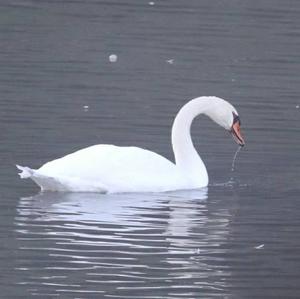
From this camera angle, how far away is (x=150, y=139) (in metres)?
15.5

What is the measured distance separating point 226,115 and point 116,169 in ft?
4.34

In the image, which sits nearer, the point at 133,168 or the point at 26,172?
the point at 26,172

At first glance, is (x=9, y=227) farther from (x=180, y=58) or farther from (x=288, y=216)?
(x=180, y=58)

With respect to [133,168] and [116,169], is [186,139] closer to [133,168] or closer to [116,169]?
[133,168]

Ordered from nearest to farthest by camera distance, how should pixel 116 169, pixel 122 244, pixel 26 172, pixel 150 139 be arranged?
pixel 122 244
pixel 26 172
pixel 116 169
pixel 150 139

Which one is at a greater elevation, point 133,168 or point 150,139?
point 150,139

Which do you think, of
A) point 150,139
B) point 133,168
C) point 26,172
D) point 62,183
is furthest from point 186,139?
point 26,172

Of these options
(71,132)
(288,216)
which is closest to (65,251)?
(288,216)

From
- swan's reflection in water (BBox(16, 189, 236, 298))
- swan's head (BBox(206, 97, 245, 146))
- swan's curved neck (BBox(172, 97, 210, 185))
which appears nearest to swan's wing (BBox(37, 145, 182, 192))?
swan's reflection in water (BBox(16, 189, 236, 298))

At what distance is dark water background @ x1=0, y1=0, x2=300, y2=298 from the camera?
34.3ft

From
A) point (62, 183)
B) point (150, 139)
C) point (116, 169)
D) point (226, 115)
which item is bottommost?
point (62, 183)

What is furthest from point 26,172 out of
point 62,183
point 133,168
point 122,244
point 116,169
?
point 122,244

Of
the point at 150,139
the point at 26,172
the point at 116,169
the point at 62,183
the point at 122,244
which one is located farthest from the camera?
the point at 150,139

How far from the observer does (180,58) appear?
2088cm
